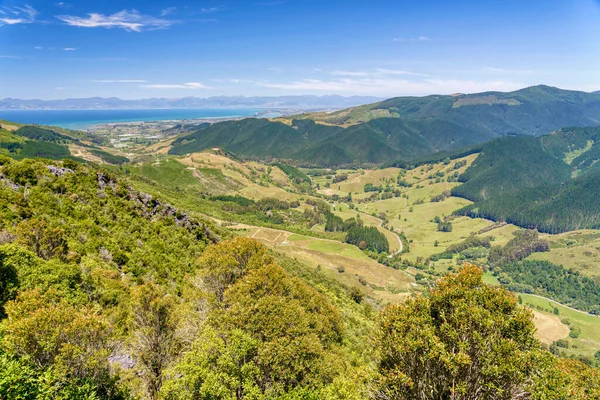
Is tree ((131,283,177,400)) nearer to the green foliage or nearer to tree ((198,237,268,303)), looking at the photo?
the green foliage

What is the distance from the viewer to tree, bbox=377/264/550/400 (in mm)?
21797

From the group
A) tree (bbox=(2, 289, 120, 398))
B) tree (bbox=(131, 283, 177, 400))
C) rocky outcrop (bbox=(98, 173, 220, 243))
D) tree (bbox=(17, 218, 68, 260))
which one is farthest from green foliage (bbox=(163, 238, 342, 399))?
rocky outcrop (bbox=(98, 173, 220, 243))

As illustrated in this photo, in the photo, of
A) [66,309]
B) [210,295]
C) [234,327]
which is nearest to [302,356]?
[234,327]

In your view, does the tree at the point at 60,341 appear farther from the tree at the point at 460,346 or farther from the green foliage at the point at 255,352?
the tree at the point at 460,346

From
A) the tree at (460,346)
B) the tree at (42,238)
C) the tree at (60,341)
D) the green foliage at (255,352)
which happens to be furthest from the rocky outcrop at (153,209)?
the tree at (460,346)

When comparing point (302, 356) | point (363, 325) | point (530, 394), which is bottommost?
point (363, 325)

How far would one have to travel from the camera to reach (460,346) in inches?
870

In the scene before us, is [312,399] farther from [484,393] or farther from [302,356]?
[484,393]

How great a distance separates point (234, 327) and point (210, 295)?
8.60m

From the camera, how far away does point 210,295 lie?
36.1 metres

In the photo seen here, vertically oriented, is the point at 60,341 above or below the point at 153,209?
above

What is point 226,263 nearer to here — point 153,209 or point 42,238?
→ point 42,238

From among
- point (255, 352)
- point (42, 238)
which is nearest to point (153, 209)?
point (42, 238)

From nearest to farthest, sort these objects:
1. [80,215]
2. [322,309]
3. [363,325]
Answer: [322,309] → [80,215] → [363,325]
